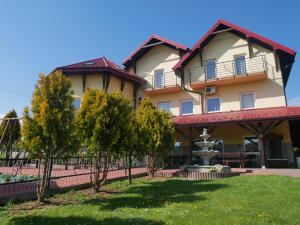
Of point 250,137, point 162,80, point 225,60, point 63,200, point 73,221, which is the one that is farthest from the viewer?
point 162,80

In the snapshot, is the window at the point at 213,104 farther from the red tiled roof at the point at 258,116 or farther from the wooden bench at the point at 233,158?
the wooden bench at the point at 233,158

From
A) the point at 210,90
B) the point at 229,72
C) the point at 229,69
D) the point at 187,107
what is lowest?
the point at 187,107

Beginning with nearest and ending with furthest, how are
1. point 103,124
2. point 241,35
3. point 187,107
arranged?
point 103,124 < point 241,35 < point 187,107

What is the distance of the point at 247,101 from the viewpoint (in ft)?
63.4

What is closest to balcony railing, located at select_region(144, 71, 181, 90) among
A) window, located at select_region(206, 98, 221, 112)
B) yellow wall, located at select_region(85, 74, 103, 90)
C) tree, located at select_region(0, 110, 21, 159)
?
window, located at select_region(206, 98, 221, 112)

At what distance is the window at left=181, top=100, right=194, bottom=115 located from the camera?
21453mm

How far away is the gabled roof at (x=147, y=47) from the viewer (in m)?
22.6

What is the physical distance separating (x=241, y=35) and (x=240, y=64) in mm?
2371

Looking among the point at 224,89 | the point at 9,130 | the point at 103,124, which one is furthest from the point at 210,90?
the point at 9,130

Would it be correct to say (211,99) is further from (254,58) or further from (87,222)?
(87,222)

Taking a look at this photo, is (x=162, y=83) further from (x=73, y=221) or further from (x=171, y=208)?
(x=73, y=221)

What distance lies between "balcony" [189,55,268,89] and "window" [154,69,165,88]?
9.16ft

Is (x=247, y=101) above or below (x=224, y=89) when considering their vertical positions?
below

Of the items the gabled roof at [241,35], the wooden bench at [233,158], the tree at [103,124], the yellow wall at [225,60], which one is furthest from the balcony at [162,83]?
the tree at [103,124]
